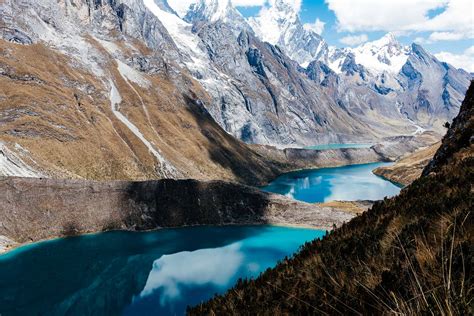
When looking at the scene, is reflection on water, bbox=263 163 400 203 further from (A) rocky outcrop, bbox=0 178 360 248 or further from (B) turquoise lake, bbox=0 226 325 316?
(B) turquoise lake, bbox=0 226 325 316

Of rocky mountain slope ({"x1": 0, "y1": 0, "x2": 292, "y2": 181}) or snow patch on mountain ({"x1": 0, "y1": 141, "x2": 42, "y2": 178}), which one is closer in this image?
snow patch on mountain ({"x1": 0, "y1": 141, "x2": 42, "y2": 178})

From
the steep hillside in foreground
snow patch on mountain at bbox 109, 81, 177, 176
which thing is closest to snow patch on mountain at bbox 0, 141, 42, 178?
snow patch on mountain at bbox 109, 81, 177, 176

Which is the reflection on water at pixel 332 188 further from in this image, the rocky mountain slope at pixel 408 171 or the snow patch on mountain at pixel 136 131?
the snow patch on mountain at pixel 136 131

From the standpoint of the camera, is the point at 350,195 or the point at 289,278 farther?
the point at 350,195

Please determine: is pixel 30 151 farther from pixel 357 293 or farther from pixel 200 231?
pixel 357 293

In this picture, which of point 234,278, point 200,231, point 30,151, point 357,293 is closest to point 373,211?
point 357,293

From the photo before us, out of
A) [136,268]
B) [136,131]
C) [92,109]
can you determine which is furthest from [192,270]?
[92,109]
